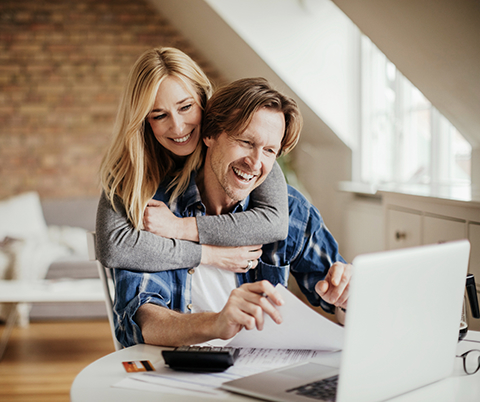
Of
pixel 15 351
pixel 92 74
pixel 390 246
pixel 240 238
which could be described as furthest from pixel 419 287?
pixel 92 74

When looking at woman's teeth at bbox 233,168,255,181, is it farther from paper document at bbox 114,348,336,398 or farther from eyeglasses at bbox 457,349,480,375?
eyeglasses at bbox 457,349,480,375

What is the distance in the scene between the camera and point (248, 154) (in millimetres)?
1243

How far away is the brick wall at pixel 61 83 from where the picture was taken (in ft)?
15.2

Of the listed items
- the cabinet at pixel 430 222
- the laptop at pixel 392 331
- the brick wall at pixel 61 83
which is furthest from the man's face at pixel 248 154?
the brick wall at pixel 61 83

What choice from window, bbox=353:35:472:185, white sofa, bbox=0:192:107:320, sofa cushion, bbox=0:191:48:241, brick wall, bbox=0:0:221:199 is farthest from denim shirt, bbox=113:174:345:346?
brick wall, bbox=0:0:221:199

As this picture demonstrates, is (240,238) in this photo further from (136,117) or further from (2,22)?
(2,22)

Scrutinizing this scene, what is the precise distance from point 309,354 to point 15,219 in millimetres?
3662

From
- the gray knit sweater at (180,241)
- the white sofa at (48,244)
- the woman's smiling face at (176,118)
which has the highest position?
the woman's smiling face at (176,118)

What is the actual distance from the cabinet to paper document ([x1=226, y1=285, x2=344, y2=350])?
0.84m

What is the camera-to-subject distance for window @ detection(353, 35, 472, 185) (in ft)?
9.41

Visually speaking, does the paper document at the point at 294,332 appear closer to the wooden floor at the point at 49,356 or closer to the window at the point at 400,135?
the wooden floor at the point at 49,356

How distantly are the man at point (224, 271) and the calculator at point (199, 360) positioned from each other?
77 mm

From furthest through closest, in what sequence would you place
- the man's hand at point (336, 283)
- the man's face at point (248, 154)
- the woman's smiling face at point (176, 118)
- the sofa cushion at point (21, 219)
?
the sofa cushion at point (21, 219) → the woman's smiling face at point (176, 118) → the man's face at point (248, 154) → the man's hand at point (336, 283)

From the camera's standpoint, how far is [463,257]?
0.72 meters
